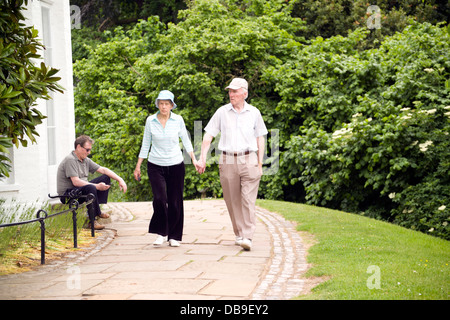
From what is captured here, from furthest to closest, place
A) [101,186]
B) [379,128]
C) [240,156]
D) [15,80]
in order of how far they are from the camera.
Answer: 1. [379,128]
2. [101,186]
3. [240,156]
4. [15,80]

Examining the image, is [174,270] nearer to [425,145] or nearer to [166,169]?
[166,169]

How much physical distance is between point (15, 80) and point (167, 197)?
7.70 ft

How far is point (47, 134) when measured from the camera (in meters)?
9.52

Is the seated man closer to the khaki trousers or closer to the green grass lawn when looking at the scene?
the khaki trousers

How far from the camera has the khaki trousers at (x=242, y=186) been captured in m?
7.07

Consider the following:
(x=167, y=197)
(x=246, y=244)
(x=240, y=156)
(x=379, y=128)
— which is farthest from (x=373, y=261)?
(x=379, y=128)

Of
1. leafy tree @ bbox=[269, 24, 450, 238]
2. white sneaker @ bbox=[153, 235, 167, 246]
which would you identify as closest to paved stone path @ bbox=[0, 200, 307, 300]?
white sneaker @ bbox=[153, 235, 167, 246]

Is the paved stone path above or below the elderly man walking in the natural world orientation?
below

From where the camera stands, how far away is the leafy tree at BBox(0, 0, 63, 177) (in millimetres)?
5887

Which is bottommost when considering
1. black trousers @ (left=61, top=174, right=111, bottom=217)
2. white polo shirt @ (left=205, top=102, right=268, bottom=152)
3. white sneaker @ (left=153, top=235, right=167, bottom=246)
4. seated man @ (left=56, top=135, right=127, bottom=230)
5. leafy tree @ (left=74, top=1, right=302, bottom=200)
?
white sneaker @ (left=153, top=235, right=167, bottom=246)

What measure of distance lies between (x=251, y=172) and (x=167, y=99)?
4.53 feet

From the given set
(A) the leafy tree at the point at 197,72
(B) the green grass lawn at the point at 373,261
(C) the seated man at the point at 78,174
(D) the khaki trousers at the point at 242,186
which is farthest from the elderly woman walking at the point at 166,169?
(A) the leafy tree at the point at 197,72

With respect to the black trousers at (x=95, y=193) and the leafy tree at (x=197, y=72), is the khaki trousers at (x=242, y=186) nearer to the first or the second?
the black trousers at (x=95, y=193)

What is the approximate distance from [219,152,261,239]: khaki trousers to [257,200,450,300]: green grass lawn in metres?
0.87
